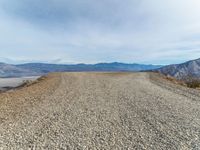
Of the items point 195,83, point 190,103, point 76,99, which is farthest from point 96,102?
point 195,83

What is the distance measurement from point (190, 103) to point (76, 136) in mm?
8116

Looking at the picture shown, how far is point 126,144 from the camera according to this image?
811 centimetres

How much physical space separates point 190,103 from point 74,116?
6682mm

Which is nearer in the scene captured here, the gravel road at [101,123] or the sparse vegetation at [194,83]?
the gravel road at [101,123]

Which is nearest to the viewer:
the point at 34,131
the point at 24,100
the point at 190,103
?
the point at 34,131

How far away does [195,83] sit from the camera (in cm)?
2869

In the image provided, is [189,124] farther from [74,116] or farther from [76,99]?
[76,99]

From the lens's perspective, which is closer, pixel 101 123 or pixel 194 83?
pixel 101 123

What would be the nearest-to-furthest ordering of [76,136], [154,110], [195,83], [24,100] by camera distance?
[76,136] → [154,110] → [24,100] → [195,83]

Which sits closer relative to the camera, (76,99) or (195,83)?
(76,99)

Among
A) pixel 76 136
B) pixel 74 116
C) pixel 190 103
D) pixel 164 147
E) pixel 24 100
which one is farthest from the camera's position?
pixel 24 100

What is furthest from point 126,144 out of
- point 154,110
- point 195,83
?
point 195,83

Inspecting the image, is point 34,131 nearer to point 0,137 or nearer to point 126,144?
point 0,137

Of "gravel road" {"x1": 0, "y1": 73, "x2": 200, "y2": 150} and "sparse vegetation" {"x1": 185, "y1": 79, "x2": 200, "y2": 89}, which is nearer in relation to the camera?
"gravel road" {"x1": 0, "y1": 73, "x2": 200, "y2": 150}
